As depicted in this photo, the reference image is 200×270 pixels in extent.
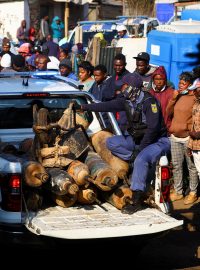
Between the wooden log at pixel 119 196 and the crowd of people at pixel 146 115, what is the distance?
2.4 inches

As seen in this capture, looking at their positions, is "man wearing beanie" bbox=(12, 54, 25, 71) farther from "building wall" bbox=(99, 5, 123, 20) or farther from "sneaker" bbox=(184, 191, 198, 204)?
"building wall" bbox=(99, 5, 123, 20)

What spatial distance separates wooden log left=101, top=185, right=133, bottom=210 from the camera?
6.31 metres

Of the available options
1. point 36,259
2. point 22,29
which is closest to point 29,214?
point 36,259

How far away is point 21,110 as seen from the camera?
7559 mm

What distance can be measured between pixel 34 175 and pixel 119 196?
850 millimetres

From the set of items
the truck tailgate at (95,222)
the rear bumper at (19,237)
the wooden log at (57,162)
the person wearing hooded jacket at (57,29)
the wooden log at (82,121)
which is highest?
the wooden log at (82,121)

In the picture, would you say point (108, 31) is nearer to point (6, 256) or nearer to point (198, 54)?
point (198, 54)

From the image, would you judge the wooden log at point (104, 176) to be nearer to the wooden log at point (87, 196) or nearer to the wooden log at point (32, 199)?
the wooden log at point (87, 196)

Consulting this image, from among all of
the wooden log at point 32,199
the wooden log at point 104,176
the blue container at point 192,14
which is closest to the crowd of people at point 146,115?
the wooden log at point 104,176

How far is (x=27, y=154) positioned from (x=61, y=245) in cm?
106

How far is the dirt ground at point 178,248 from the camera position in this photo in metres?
7.01

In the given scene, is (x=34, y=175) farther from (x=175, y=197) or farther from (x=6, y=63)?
(x=6, y=63)

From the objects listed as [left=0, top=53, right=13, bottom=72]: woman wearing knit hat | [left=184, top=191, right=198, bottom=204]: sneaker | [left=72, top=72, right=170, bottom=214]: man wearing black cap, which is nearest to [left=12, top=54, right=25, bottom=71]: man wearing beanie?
[left=0, top=53, right=13, bottom=72]: woman wearing knit hat

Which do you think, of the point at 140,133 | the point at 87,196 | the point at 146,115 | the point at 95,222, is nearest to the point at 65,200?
the point at 87,196
